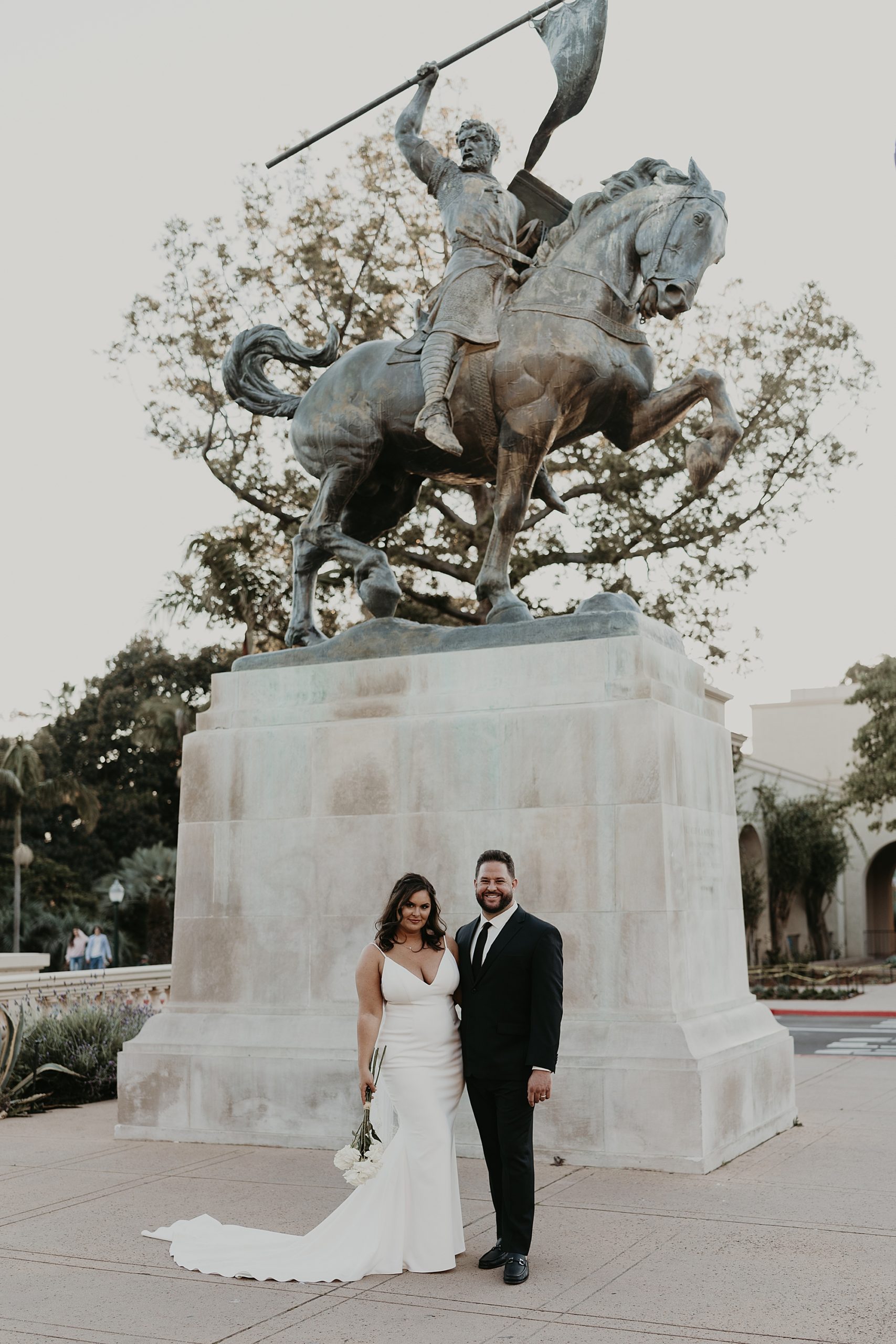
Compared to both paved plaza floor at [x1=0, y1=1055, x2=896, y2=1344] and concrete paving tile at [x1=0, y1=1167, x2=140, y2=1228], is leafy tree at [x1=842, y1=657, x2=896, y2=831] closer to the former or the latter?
paved plaza floor at [x1=0, y1=1055, x2=896, y2=1344]

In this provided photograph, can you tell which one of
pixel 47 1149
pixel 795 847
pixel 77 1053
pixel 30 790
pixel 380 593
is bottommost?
pixel 47 1149

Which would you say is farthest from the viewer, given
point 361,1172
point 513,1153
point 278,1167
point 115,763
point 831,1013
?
point 115,763

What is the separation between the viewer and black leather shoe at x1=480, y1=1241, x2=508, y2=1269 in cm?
512

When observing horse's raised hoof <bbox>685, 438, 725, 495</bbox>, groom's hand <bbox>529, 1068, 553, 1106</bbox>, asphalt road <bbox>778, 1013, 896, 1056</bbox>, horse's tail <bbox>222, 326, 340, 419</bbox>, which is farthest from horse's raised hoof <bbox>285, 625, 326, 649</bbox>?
asphalt road <bbox>778, 1013, 896, 1056</bbox>

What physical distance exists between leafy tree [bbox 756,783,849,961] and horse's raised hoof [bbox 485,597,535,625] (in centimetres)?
2927

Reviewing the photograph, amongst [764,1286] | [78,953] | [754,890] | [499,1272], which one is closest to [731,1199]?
[764,1286]

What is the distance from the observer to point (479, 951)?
5.29m

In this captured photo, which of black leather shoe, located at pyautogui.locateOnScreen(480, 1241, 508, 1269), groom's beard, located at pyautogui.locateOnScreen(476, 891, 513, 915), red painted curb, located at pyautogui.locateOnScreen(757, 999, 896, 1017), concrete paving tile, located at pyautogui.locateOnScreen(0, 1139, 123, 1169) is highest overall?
groom's beard, located at pyautogui.locateOnScreen(476, 891, 513, 915)

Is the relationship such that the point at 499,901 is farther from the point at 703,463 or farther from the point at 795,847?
the point at 795,847

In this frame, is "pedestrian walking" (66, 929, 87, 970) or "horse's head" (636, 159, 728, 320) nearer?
"horse's head" (636, 159, 728, 320)

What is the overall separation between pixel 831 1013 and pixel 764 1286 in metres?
16.2

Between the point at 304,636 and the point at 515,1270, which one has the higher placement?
the point at 304,636

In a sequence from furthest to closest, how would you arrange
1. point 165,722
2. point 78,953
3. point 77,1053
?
point 165,722, point 78,953, point 77,1053

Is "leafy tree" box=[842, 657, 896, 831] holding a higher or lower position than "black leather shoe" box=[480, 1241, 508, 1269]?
higher
